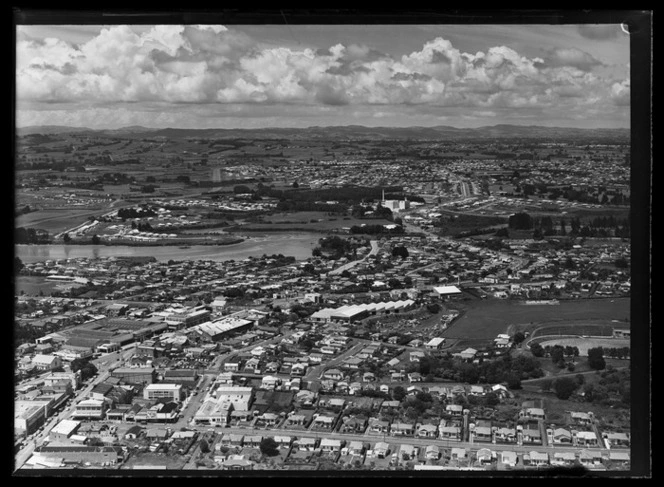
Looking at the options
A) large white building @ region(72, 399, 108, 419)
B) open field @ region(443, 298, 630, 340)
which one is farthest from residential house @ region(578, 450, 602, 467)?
large white building @ region(72, 399, 108, 419)

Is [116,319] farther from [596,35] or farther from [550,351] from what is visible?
[596,35]

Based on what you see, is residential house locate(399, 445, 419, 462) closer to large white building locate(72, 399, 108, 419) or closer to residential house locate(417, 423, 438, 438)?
residential house locate(417, 423, 438, 438)

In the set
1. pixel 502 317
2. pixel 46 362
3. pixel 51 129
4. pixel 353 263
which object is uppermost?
pixel 51 129

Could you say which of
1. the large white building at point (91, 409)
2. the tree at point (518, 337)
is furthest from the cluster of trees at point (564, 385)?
the large white building at point (91, 409)

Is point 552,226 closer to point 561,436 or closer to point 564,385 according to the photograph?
point 564,385

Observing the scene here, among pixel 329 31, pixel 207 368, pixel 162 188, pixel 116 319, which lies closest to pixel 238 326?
pixel 207 368

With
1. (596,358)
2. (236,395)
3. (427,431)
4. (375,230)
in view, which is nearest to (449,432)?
(427,431)

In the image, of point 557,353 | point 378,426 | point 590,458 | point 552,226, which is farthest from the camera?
point 552,226
